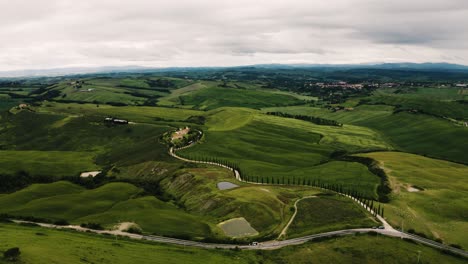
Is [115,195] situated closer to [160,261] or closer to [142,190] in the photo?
[142,190]

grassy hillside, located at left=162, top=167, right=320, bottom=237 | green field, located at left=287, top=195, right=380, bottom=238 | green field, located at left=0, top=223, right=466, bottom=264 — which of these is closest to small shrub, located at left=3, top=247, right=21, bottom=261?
green field, located at left=0, top=223, right=466, bottom=264

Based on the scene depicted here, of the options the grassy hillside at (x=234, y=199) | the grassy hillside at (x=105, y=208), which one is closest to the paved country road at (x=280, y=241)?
the grassy hillside at (x=105, y=208)

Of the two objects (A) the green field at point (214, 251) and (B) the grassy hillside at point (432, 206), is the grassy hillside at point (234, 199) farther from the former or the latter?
(B) the grassy hillside at point (432, 206)

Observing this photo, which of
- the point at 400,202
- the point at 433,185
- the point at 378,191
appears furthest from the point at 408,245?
the point at 433,185

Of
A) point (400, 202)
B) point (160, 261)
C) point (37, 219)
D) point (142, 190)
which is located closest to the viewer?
point (160, 261)

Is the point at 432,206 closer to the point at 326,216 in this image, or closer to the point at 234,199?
the point at 326,216

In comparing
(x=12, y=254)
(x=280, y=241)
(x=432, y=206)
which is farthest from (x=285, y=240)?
(x=12, y=254)

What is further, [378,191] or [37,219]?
[378,191]
